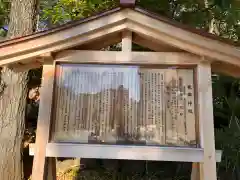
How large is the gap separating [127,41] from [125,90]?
0.46 m

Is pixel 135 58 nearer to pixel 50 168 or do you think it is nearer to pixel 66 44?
pixel 66 44

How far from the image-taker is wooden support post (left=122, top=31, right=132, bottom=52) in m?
2.56

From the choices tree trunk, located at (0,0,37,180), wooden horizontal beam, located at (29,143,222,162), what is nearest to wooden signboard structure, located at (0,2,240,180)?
wooden horizontal beam, located at (29,143,222,162)

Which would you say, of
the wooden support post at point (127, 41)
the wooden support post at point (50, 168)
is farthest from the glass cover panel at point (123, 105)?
the wooden support post at point (50, 168)

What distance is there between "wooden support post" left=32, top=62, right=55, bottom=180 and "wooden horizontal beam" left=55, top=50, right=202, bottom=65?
22 centimetres

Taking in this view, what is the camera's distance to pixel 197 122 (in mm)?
2412

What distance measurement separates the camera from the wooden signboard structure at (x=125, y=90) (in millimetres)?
2330

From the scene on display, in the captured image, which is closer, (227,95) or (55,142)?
(55,142)

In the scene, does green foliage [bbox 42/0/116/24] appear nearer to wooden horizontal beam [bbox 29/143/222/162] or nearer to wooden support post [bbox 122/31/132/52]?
wooden support post [bbox 122/31/132/52]

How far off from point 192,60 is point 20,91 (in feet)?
9.35

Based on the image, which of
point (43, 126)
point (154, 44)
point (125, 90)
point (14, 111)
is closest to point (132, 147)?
point (125, 90)

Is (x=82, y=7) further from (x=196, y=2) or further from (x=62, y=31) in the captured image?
(x=62, y=31)

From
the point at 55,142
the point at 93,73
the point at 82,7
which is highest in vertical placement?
the point at 82,7

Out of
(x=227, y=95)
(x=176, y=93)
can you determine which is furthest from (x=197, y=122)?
(x=227, y=95)
